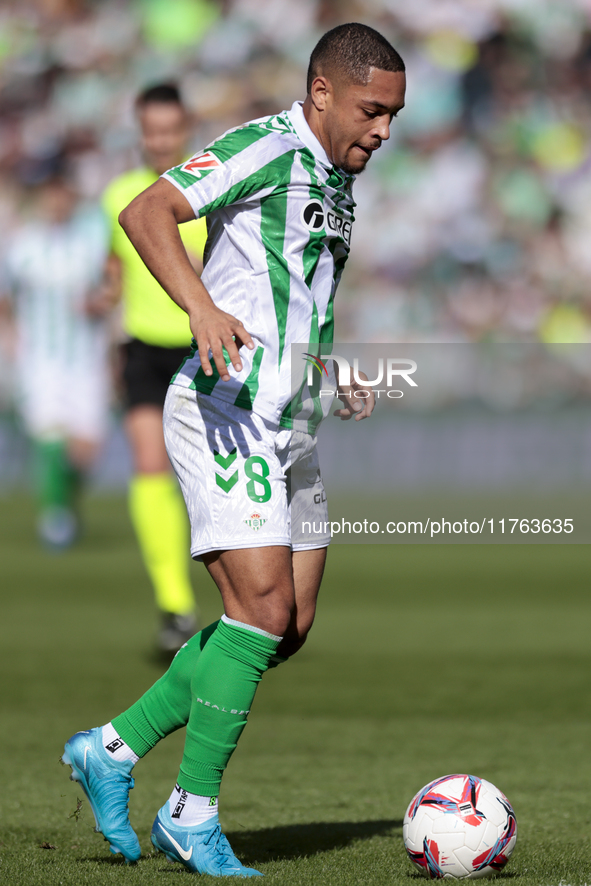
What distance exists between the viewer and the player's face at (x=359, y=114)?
2885mm

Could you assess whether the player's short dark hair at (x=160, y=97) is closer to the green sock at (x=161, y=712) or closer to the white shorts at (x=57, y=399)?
the green sock at (x=161, y=712)

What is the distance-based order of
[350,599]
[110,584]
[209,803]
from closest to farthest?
1. [209,803]
2. [350,599]
3. [110,584]

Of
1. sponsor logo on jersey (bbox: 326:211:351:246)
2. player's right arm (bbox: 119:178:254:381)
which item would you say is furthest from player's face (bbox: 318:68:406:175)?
player's right arm (bbox: 119:178:254:381)

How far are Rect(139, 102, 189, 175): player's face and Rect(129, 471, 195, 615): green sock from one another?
149 cm

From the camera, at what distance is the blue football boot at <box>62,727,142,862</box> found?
2922 mm

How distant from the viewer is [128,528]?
13281 millimetres

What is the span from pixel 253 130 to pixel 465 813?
64.5 inches

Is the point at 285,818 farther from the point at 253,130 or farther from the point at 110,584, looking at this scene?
the point at 110,584

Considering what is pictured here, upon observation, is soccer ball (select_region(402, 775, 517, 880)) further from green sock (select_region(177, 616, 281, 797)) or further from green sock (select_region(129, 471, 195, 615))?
green sock (select_region(129, 471, 195, 615))

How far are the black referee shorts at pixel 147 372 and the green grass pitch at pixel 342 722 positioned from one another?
1251mm

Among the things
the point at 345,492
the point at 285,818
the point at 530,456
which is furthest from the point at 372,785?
the point at 530,456

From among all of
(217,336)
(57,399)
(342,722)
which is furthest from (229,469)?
(57,399)

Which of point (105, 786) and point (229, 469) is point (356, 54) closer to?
point (229, 469)

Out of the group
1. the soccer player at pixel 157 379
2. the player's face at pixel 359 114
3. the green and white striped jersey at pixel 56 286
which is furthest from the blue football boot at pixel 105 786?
the green and white striped jersey at pixel 56 286
